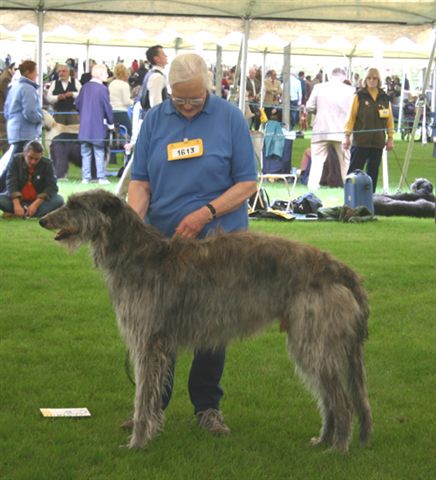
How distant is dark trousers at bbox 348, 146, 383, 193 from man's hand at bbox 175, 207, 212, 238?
1286 centimetres

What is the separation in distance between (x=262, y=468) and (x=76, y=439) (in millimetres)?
1092

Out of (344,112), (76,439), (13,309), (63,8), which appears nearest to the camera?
(76,439)

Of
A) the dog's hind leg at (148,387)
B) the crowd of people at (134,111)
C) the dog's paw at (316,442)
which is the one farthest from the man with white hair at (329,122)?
the dog's hind leg at (148,387)

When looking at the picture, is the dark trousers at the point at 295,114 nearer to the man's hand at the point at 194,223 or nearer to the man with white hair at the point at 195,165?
the man with white hair at the point at 195,165

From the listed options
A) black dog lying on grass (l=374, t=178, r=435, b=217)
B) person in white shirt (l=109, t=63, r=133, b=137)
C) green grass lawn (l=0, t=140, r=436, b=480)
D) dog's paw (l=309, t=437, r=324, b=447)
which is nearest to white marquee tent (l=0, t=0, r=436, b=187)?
black dog lying on grass (l=374, t=178, r=435, b=217)

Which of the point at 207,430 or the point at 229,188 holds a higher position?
the point at 229,188

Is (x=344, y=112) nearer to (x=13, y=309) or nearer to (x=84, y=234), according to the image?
(x=13, y=309)

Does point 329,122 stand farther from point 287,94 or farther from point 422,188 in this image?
point 287,94

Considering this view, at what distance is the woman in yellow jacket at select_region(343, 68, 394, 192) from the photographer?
17781mm

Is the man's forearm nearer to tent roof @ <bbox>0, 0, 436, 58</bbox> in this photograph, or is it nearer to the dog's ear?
the dog's ear

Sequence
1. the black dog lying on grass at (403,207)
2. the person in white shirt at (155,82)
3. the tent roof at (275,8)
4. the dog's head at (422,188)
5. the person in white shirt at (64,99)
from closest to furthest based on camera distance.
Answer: the person in white shirt at (155,82)
the black dog lying on grass at (403,207)
the dog's head at (422,188)
the tent roof at (275,8)
the person in white shirt at (64,99)

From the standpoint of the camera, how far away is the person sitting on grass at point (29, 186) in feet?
48.0

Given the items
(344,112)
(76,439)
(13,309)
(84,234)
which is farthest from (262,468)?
(344,112)

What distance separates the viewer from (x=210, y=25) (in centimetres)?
1831
